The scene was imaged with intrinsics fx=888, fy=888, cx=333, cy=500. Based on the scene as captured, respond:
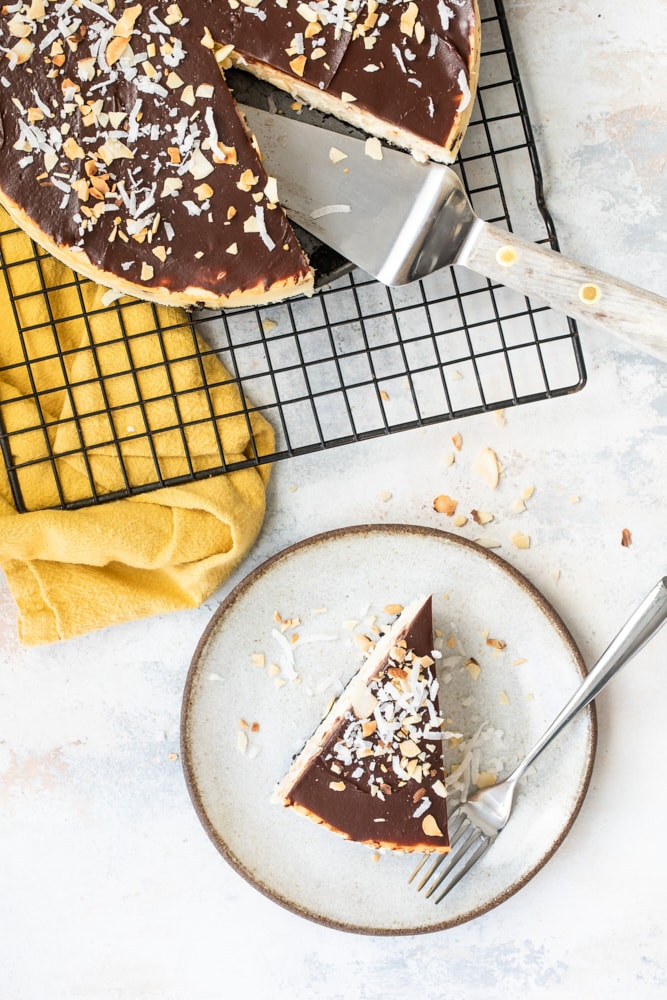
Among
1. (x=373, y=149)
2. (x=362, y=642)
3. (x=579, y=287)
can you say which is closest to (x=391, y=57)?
(x=373, y=149)

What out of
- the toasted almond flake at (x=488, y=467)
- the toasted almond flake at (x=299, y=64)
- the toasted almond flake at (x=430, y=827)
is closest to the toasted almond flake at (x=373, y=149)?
the toasted almond flake at (x=299, y=64)

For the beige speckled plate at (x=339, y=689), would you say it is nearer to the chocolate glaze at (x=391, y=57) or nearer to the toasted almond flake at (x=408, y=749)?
the toasted almond flake at (x=408, y=749)

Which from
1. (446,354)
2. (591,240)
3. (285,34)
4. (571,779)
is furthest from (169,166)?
(571,779)

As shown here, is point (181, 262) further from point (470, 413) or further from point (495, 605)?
point (495, 605)

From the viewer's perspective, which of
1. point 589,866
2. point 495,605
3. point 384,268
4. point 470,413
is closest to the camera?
point 384,268

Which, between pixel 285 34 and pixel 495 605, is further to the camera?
pixel 495 605

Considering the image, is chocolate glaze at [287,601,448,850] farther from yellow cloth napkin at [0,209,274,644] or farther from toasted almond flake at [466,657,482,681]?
yellow cloth napkin at [0,209,274,644]

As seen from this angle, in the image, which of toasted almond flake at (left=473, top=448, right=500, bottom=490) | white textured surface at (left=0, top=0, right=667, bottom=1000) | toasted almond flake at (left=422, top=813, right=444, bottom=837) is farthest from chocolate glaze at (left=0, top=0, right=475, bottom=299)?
toasted almond flake at (left=422, top=813, right=444, bottom=837)
